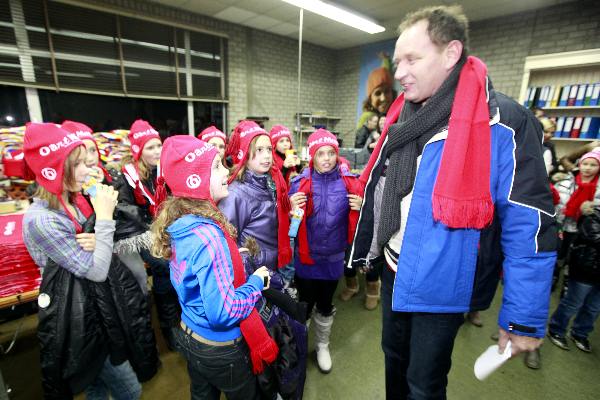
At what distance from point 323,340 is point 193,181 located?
5.20 ft

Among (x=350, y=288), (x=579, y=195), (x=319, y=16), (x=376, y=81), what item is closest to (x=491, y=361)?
(x=350, y=288)

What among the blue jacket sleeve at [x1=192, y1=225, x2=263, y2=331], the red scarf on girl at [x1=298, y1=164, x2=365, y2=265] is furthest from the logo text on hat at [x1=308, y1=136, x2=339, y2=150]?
the blue jacket sleeve at [x1=192, y1=225, x2=263, y2=331]

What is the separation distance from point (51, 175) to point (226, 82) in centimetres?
565

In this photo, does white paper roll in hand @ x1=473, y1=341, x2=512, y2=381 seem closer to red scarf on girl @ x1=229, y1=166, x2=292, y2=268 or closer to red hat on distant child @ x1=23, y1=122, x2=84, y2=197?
red scarf on girl @ x1=229, y1=166, x2=292, y2=268

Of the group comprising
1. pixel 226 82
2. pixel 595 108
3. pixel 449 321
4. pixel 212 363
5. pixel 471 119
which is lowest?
pixel 212 363

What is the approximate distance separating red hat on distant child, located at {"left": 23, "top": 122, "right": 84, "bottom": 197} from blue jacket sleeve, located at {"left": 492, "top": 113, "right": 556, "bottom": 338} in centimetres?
170

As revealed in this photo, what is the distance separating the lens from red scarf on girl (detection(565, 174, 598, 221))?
7.86ft

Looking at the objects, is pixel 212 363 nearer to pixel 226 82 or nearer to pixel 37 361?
pixel 37 361

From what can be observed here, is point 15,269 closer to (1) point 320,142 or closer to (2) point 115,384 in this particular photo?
(2) point 115,384

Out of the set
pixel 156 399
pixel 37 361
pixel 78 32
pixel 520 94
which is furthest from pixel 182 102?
pixel 520 94

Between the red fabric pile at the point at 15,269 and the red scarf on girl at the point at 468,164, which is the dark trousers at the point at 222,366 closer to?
the red scarf on girl at the point at 468,164

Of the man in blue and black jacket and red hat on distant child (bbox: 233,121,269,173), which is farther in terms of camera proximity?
red hat on distant child (bbox: 233,121,269,173)

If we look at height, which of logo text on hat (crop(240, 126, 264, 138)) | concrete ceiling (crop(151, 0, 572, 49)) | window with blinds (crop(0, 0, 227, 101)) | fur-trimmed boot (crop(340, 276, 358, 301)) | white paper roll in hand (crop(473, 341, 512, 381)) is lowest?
fur-trimmed boot (crop(340, 276, 358, 301))

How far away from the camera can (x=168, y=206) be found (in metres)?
1.11
